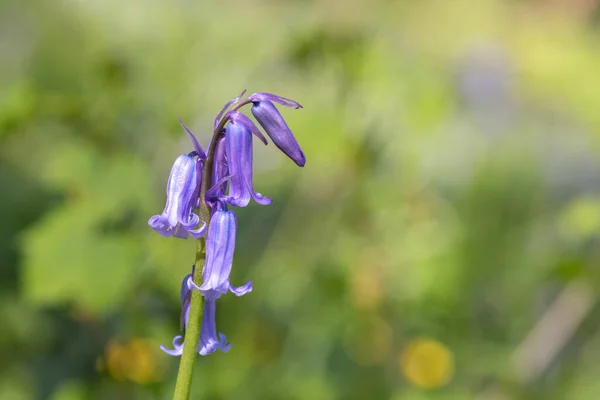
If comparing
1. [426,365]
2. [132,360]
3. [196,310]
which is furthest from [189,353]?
[426,365]

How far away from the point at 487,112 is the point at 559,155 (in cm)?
70

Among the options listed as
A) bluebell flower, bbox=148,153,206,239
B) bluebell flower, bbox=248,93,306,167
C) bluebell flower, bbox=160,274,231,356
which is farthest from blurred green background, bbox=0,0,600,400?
bluebell flower, bbox=248,93,306,167

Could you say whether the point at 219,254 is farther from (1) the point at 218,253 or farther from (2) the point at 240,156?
(2) the point at 240,156

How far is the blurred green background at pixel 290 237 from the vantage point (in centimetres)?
274

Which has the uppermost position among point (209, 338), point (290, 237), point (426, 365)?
point (290, 237)

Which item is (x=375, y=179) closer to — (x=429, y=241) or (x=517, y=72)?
(x=429, y=241)

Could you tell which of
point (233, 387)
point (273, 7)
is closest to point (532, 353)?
point (233, 387)

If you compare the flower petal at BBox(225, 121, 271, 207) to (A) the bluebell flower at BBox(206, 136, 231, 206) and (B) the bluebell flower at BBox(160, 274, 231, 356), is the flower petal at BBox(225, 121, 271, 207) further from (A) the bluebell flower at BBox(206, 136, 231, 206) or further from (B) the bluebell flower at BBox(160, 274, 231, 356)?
(B) the bluebell flower at BBox(160, 274, 231, 356)

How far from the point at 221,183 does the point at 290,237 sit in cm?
290

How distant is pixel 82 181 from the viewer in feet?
8.57

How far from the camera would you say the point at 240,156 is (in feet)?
4.19

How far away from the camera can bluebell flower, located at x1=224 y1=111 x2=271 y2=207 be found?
49.9 inches

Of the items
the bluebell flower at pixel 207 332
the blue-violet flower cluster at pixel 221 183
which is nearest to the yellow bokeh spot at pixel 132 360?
the bluebell flower at pixel 207 332

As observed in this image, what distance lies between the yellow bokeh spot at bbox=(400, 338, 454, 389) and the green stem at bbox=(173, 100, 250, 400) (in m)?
2.41
